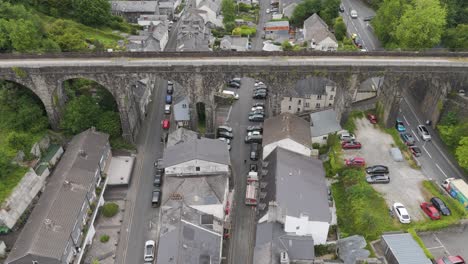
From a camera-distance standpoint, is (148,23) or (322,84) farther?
(148,23)

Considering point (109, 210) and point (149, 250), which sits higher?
point (109, 210)

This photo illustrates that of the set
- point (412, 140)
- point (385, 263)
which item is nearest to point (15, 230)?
point (385, 263)

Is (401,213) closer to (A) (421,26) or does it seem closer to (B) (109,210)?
(B) (109,210)

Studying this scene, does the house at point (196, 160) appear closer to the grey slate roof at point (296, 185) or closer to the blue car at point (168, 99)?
the grey slate roof at point (296, 185)

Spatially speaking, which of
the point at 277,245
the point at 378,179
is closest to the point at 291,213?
the point at 277,245

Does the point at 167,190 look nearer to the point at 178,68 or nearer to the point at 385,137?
the point at 178,68

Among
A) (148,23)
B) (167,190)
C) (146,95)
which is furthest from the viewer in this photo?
(148,23)
